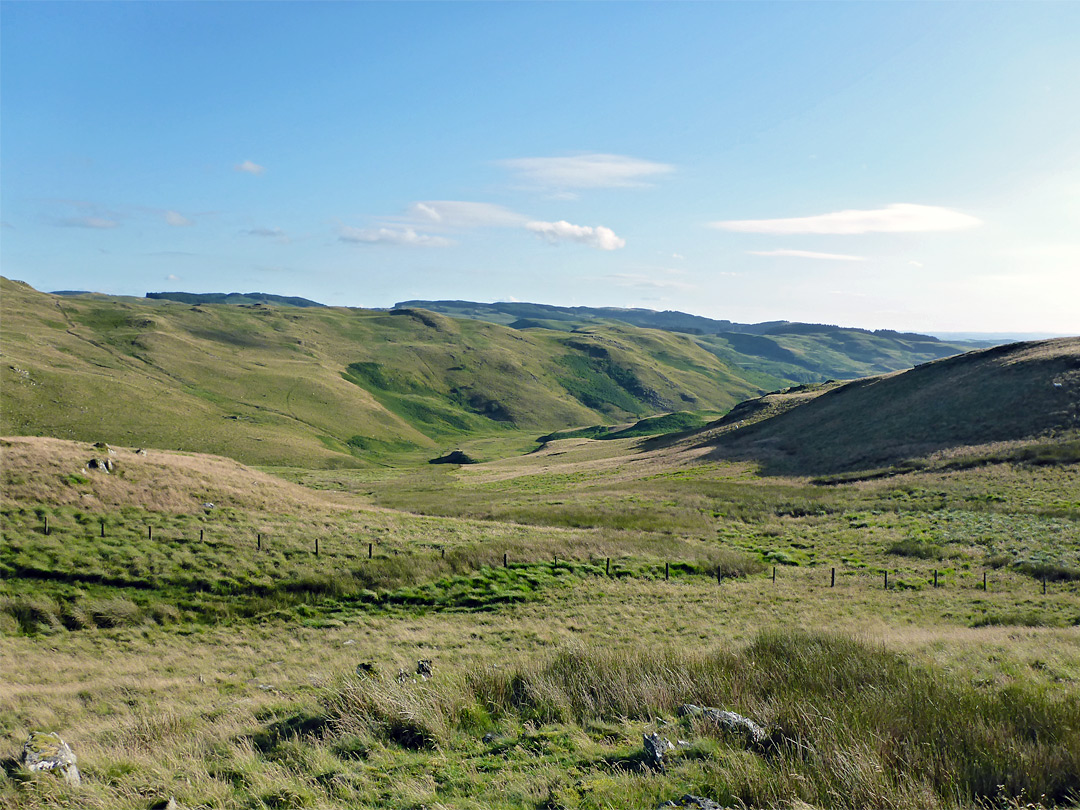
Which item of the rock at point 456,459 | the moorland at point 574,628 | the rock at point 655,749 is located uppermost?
the rock at point 655,749

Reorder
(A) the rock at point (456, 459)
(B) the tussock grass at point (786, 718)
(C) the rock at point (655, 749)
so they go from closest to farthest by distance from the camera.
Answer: (B) the tussock grass at point (786, 718)
(C) the rock at point (655, 749)
(A) the rock at point (456, 459)

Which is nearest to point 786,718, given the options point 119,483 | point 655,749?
point 655,749

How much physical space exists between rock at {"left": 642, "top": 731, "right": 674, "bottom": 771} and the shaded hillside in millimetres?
61042

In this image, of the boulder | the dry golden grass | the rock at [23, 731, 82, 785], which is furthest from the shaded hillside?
the rock at [23, 731, 82, 785]

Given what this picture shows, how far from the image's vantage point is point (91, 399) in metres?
107

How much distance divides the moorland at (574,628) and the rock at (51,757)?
19 cm

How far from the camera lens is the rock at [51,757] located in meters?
7.66

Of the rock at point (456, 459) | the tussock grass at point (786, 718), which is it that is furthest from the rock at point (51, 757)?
the rock at point (456, 459)

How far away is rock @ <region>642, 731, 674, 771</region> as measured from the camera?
716cm

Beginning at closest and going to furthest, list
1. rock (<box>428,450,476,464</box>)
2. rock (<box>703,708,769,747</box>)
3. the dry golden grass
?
rock (<box>703,708,769,747</box>)
the dry golden grass
rock (<box>428,450,476,464</box>)

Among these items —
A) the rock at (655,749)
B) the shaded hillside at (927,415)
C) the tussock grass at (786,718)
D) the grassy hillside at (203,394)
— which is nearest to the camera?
the tussock grass at (786,718)

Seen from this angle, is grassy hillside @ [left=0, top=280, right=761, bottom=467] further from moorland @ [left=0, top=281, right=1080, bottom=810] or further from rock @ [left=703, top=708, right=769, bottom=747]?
rock @ [left=703, top=708, right=769, bottom=747]

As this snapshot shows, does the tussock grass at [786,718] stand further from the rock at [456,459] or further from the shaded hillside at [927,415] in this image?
the rock at [456,459]

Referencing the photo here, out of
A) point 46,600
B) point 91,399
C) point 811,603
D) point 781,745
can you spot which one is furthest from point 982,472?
point 91,399
